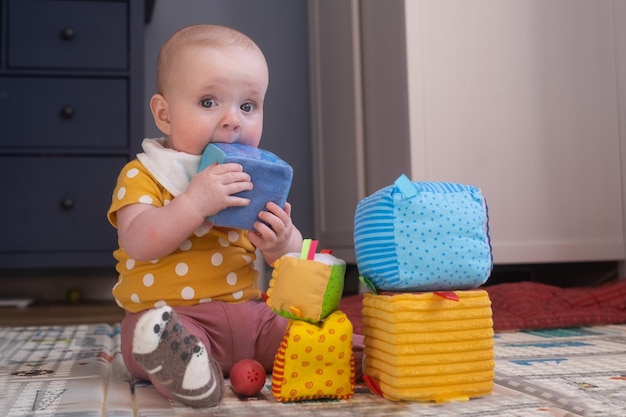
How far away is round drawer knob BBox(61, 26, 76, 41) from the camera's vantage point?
6.31 ft

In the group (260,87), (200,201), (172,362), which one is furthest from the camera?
(260,87)

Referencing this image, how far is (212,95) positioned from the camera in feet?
3.00

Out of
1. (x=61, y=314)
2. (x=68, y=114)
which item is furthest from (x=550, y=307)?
(x=68, y=114)

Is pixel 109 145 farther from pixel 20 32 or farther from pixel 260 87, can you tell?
pixel 260 87

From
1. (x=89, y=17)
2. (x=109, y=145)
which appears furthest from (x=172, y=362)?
(x=89, y=17)

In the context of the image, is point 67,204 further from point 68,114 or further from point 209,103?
point 209,103

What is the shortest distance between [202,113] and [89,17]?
3.87 feet

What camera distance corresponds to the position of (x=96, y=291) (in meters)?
2.30

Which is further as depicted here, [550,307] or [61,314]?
[61,314]

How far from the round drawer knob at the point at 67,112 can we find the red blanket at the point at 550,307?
86cm

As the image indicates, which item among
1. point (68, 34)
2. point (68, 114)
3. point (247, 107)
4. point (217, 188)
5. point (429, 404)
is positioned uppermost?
point (68, 34)

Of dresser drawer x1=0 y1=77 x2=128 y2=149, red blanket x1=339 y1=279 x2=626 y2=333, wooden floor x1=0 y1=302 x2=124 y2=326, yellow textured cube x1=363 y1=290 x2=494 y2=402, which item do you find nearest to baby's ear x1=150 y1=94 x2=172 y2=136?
yellow textured cube x1=363 y1=290 x2=494 y2=402

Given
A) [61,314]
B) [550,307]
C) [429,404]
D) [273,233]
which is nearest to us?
[429,404]

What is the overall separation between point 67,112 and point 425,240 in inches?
54.8
